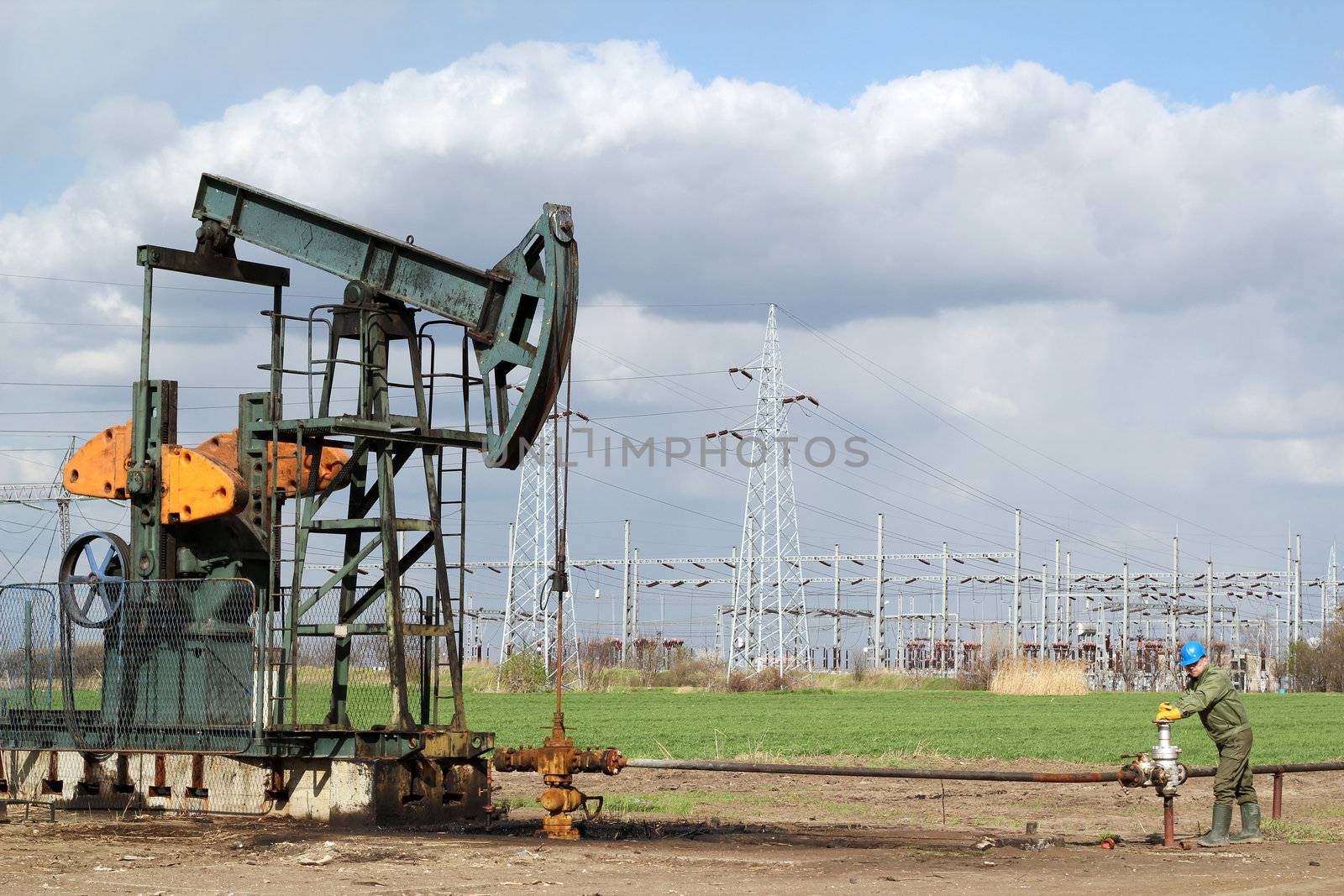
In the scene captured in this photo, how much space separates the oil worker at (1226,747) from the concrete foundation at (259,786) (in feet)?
17.5

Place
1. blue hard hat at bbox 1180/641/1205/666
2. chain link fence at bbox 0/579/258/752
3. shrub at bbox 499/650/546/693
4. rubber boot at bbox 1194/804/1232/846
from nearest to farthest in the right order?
rubber boot at bbox 1194/804/1232/846 < blue hard hat at bbox 1180/641/1205/666 < chain link fence at bbox 0/579/258/752 < shrub at bbox 499/650/546/693

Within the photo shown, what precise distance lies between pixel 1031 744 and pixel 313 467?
1391cm

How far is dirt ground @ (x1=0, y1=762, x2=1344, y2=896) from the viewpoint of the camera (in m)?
9.33

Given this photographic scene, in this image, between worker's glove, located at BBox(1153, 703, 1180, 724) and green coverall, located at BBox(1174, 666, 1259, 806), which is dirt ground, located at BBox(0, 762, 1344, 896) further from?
worker's glove, located at BBox(1153, 703, 1180, 724)

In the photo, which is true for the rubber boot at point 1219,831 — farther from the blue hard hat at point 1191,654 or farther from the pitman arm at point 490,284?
the pitman arm at point 490,284

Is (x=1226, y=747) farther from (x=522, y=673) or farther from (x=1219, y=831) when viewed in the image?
(x=522, y=673)

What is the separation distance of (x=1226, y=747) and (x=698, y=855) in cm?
386

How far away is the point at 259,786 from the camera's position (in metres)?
12.7

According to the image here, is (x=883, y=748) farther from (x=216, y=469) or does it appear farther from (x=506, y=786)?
(x=216, y=469)

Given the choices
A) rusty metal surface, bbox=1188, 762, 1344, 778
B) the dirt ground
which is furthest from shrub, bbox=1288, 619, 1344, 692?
rusty metal surface, bbox=1188, 762, 1344, 778

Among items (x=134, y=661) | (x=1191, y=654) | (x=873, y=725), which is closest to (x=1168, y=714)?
(x=1191, y=654)

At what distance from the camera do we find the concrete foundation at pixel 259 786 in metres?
12.2

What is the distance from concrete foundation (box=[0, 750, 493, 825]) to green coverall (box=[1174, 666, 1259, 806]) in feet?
17.8

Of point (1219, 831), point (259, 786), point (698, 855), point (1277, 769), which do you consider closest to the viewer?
point (698, 855)
